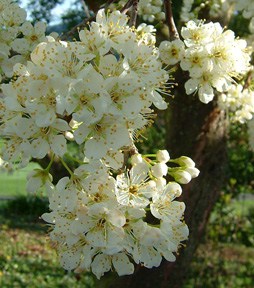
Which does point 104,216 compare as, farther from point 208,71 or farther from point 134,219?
point 208,71

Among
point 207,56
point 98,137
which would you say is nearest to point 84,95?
point 98,137

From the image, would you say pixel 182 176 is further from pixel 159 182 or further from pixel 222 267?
pixel 222 267

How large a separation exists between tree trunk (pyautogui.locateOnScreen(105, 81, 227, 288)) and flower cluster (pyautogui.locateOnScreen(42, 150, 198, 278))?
213 cm

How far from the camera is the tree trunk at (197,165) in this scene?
3633 millimetres

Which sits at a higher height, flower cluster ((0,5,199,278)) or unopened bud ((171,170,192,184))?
flower cluster ((0,5,199,278))

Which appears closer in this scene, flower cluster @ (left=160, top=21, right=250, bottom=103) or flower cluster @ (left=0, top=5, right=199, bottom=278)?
flower cluster @ (left=0, top=5, right=199, bottom=278)

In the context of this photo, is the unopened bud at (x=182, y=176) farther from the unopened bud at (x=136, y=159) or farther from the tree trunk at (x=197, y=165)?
the tree trunk at (x=197, y=165)

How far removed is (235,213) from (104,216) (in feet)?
19.9

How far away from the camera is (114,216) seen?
4.40ft

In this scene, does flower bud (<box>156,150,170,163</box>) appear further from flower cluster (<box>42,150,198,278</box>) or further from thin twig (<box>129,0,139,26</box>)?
thin twig (<box>129,0,139,26</box>)

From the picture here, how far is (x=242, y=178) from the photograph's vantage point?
6246 mm

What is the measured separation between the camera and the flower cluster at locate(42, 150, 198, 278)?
136cm

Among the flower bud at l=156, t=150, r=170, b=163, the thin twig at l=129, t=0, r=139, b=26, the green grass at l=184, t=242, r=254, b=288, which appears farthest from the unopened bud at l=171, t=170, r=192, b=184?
the green grass at l=184, t=242, r=254, b=288

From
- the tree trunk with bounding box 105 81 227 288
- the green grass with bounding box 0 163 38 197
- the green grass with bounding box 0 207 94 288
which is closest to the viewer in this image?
the tree trunk with bounding box 105 81 227 288
